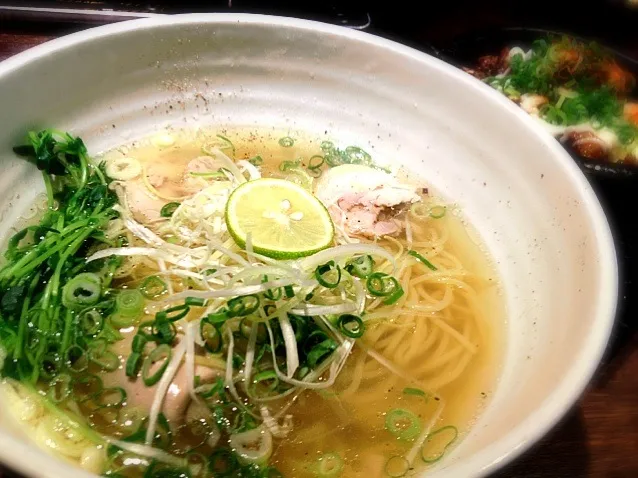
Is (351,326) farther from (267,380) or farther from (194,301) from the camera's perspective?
(194,301)

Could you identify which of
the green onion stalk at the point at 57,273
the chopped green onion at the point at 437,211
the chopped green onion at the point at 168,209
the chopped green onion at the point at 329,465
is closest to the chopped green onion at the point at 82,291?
the green onion stalk at the point at 57,273

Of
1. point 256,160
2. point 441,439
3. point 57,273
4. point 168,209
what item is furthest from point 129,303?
point 441,439

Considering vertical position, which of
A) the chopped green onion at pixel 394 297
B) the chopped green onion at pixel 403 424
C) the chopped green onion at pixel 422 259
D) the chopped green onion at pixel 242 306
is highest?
the chopped green onion at pixel 242 306

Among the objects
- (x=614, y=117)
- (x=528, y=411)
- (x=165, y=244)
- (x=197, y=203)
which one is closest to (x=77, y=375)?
(x=165, y=244)

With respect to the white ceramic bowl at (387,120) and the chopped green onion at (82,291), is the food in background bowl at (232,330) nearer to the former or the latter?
the chopped green onion at (82,291)

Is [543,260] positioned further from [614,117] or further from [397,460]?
[614,117]

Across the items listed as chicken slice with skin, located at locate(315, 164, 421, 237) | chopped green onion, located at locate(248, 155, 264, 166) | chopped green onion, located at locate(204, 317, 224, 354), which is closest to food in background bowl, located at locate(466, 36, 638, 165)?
chicken slice with skin, located at locate(315, 164, 421, 237)
